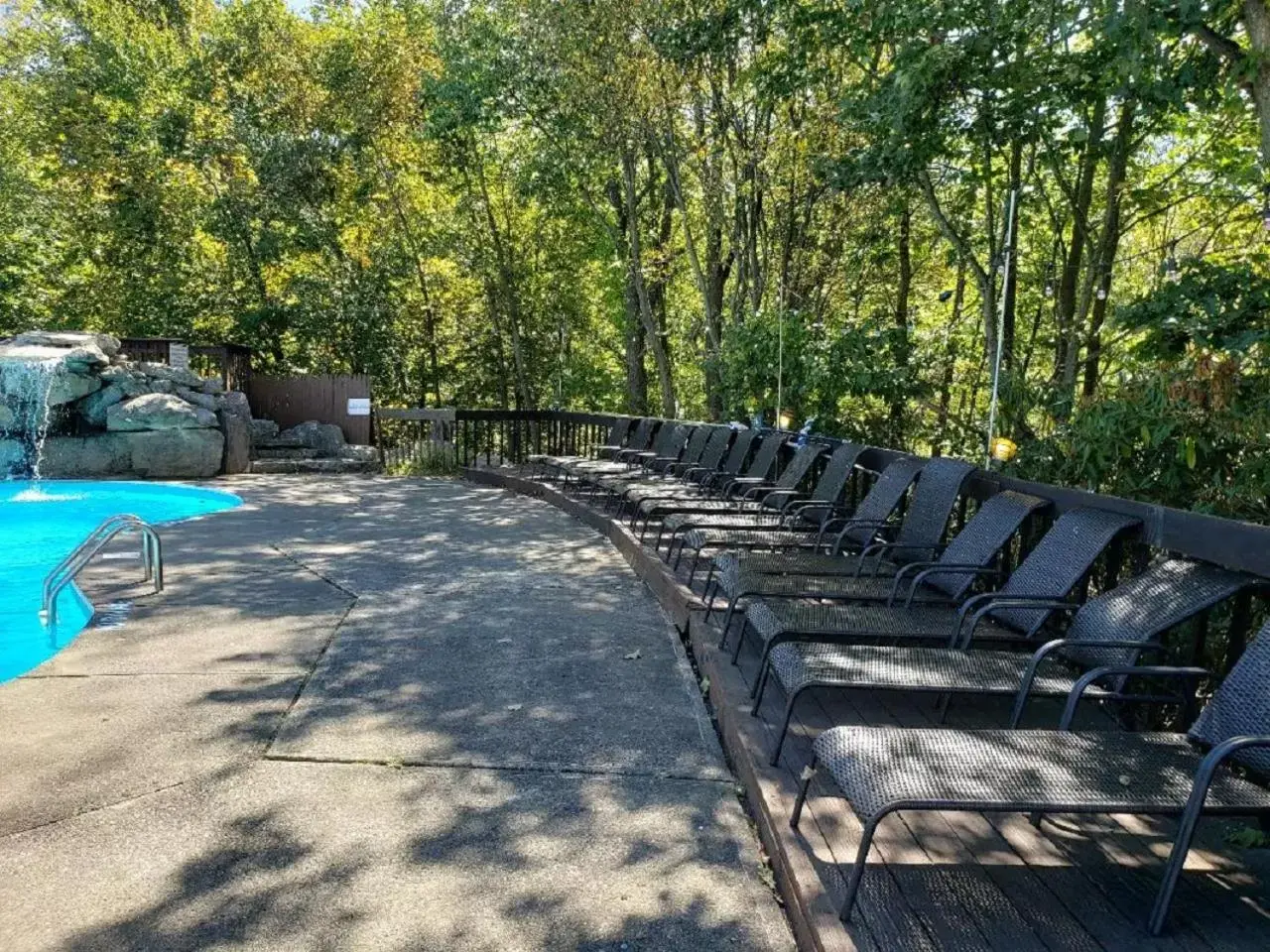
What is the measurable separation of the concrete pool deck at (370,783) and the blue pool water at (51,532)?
44 centimetres

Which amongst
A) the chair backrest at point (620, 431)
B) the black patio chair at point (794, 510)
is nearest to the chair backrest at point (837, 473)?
the black patio chair at point (794, 510)

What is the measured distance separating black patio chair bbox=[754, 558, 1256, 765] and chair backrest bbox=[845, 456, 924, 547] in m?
1.77

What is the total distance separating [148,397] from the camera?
471 inches

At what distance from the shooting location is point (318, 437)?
46.1 feet

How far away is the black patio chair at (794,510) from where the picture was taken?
5.42 metres

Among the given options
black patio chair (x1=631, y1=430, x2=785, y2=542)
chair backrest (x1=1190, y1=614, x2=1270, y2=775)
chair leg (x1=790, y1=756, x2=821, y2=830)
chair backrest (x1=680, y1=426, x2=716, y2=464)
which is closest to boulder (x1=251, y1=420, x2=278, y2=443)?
chair backrest (x1=680, y1=426, x2=716, y2=464)

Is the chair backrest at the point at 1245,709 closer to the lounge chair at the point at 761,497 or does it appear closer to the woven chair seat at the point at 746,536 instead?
the woven chair seat at the point at 746,536

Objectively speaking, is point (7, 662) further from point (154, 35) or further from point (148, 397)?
point (154, 35)

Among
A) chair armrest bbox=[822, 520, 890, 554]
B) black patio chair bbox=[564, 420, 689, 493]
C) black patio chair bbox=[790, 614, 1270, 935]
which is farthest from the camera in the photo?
black patio chair bbox=[564, 420, 689, 493]

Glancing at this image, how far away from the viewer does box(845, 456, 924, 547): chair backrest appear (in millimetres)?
4793

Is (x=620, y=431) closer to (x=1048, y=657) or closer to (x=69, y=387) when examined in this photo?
(x=69, y=387)

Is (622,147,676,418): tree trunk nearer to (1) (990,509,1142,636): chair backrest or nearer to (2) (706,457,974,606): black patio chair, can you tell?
(2) (706,457,974,606): black patio chair

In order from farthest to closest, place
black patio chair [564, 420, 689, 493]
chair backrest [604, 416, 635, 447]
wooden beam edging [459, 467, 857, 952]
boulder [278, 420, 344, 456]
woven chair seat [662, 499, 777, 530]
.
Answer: boulder [278, 420, 344, 456], chair backrest [604, 416, 635, 447], black patio chair [564, 420, 689, 493], woven chair seat [662, 499, 777, 530], wooden beam edging [459, 467, 857, 952]

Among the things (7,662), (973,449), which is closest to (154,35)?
(7,662)
